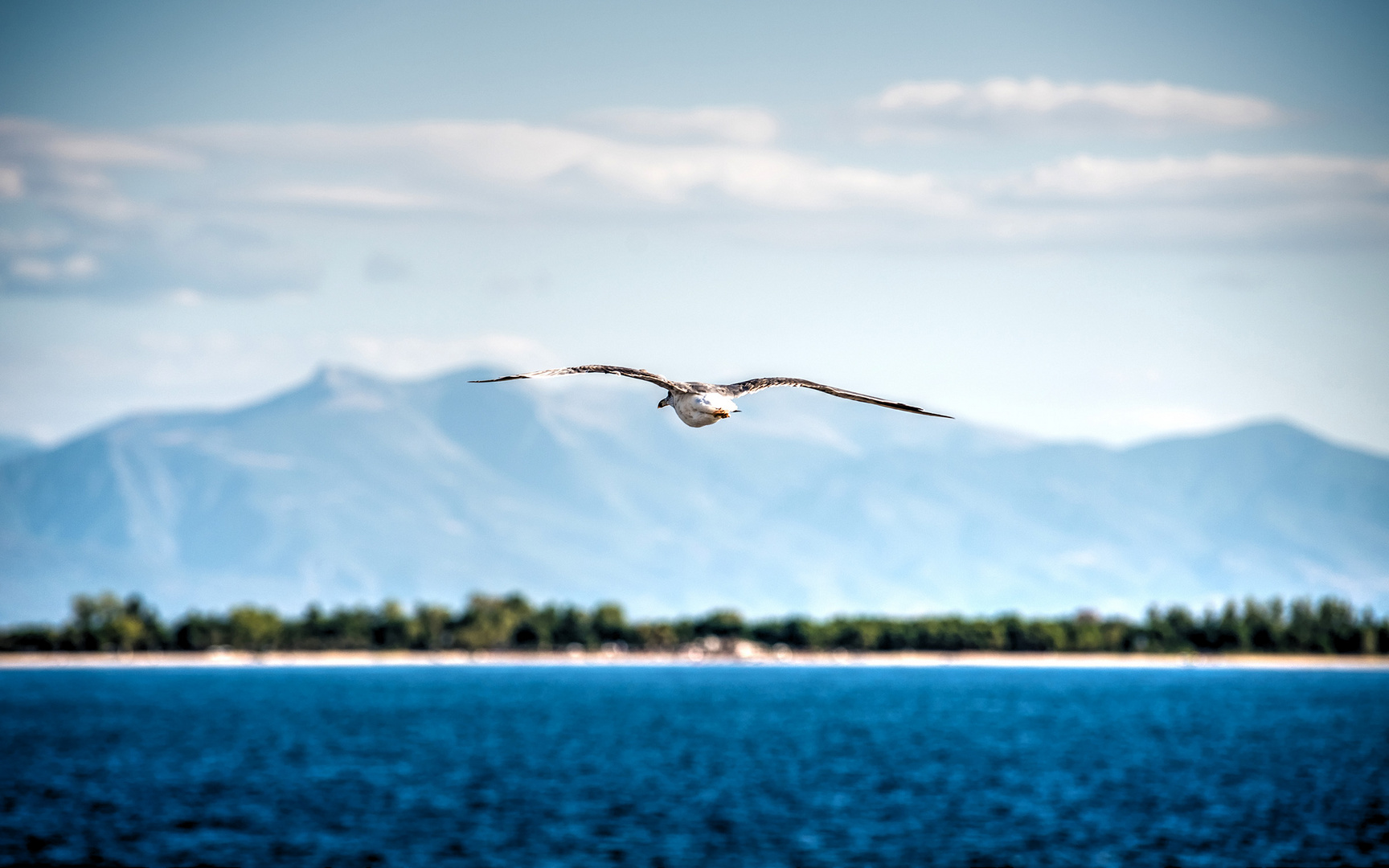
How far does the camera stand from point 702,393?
27062 millimetres

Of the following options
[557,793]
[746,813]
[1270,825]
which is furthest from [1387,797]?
[557,793]

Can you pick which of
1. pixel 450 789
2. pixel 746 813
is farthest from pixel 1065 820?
pixel 450 789

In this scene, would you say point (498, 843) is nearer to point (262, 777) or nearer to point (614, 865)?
point (614, 865)

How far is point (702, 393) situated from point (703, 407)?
0.44 meters

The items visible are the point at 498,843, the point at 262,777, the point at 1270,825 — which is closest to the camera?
the point at 498,843

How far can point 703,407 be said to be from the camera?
26688mm

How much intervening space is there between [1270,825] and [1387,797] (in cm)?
3184

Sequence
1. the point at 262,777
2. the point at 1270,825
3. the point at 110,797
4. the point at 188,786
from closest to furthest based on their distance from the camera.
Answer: the point at 1270,825
the point at 110,797
the point at 188,786
the point at 262,777

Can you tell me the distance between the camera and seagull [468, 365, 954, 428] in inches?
1024

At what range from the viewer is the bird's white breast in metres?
26.6

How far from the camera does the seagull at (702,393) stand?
85.4 feet

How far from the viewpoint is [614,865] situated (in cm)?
12531

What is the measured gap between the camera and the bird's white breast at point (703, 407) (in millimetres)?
26594

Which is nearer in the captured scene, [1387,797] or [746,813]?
[746,813]
